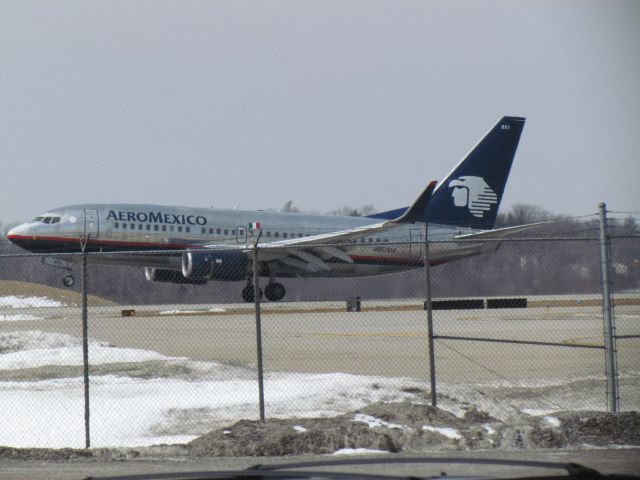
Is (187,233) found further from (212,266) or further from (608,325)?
(608,325)

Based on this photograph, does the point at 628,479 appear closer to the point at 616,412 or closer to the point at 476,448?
the point at 476,448

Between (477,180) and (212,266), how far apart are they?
16507mm

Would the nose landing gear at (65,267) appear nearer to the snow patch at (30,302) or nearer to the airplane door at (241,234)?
the airplane door at (241,234)

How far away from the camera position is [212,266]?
3403cm

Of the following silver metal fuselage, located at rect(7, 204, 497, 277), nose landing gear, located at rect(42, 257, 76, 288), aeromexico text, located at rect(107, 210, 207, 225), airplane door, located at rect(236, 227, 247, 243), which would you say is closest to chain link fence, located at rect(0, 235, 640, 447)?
nose landing gear, located at rect(42, 257, 76, 288)

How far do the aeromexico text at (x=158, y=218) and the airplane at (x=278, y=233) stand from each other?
38 mm

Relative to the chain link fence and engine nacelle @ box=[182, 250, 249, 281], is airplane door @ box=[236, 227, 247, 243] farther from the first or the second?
engine nacelle @ box=[182, 250, 249, 281]

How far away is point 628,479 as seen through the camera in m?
3.31

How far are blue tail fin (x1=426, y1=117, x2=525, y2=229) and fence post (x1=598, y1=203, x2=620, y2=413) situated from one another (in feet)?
109

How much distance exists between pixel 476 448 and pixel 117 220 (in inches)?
1117

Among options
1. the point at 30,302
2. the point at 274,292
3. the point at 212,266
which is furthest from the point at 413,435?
the point at 30,302

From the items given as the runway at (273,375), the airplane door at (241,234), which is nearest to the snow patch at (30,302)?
the airplane door at (241,234)

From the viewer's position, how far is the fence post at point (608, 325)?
11.4 metres

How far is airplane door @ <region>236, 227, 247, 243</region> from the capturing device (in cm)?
3923
